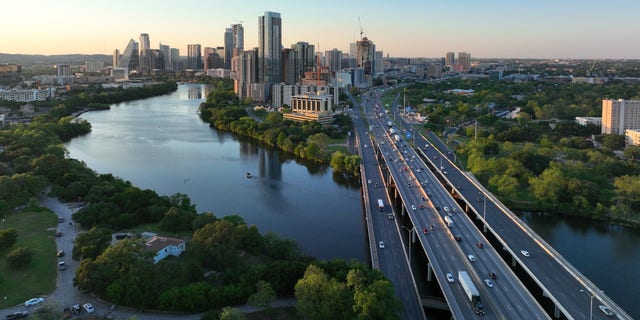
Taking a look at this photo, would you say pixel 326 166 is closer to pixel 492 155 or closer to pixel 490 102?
pixel 492 155

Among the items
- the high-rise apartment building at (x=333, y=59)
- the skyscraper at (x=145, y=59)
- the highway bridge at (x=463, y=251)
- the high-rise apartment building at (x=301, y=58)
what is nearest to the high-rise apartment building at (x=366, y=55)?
the high-rise apartment building at (x=333, y=59)

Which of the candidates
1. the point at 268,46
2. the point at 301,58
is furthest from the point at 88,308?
the point at 301,58

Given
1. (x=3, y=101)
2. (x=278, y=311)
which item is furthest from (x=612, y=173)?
(x=3, y=101)

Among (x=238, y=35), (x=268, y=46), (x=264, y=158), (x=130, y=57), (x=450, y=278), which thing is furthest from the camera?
(x=238, y=35)

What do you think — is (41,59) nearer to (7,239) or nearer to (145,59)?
(145,59)

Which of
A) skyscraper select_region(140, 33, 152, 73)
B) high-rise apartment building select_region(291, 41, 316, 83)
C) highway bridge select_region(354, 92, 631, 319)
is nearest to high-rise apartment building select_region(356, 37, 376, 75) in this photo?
high-rise apartment building select_region(291, 41, 316, 83)
